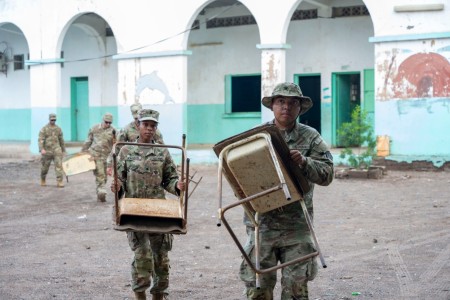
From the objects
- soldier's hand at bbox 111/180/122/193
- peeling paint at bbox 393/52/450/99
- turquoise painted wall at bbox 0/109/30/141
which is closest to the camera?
soldier's hand at bbox 111/180/122/193

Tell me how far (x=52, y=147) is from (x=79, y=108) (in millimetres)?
9519

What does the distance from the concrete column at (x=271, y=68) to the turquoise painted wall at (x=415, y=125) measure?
2.54 metres

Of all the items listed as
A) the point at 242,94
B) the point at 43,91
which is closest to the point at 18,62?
the point at 43,91

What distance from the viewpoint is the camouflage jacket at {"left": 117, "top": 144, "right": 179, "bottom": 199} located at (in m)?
6.43

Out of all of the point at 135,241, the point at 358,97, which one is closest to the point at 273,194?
the point at 135,241

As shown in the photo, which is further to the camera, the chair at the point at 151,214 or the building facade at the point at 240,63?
the building facade at the point at 240,63

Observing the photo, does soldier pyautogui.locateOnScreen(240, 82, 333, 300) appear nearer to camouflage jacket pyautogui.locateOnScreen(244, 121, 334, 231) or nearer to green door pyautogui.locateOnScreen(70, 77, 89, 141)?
camouflage jacket pyautogui.locateOnScreen(244, 121, 334, 231)

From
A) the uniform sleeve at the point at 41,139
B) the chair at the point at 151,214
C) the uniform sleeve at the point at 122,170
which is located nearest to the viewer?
the chair at the point at 151,214

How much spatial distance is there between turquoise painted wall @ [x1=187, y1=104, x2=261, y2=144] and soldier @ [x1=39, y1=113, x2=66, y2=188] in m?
6.51

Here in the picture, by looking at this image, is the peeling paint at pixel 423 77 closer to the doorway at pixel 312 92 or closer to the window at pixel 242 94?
the doorway at pixel 312 92

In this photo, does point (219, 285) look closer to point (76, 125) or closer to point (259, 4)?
point (259, 4)

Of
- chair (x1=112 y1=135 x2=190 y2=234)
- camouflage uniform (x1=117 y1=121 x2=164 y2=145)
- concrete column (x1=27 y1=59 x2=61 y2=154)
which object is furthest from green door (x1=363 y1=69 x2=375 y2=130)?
chair (x1=112 y1=135 x2=190 y2=234)

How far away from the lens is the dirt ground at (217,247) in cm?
714

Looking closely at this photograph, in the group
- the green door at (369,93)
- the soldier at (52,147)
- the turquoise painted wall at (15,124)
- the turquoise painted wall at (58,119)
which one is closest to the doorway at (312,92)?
the green door at (369,93)
